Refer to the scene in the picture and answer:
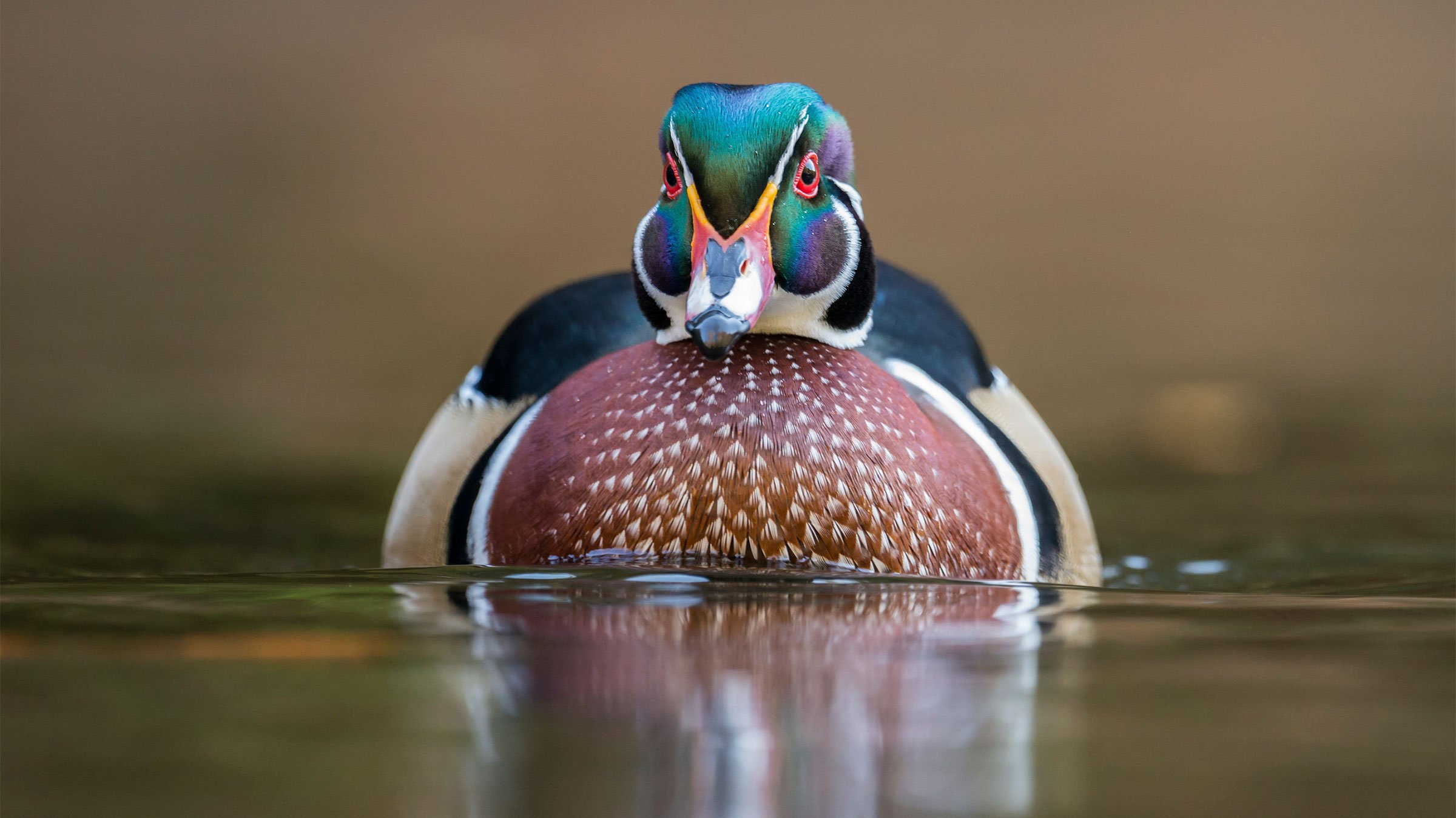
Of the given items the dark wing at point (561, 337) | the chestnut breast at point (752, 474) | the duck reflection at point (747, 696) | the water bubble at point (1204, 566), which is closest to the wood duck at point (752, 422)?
the chestnut breast at point (752, 474)

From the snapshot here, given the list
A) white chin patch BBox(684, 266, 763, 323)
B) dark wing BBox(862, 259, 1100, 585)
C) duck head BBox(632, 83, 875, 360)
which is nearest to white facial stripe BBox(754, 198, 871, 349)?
duck head BBox(632, 83, 875, 360)

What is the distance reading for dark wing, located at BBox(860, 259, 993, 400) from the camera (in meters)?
2.11

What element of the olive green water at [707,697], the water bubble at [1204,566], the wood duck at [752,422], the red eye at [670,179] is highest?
the red eye at [670,179]

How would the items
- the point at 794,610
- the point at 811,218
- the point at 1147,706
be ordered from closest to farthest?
1. the point at 1147,706
2. the point at 794,610
3. the point at 811,218

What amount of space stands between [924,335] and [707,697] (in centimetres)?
112

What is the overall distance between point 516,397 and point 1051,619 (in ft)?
2.96

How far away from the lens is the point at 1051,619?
142cm

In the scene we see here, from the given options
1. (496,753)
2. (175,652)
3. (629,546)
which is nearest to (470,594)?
(629,546)

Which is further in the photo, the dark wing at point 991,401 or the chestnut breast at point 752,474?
the dark wing at point 991,401

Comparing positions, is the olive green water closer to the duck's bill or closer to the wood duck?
the wood duck

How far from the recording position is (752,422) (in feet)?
5.31

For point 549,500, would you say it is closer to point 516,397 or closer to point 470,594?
point 470,594

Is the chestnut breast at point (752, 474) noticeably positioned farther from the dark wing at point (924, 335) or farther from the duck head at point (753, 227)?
the dark wing at point (924, 335)

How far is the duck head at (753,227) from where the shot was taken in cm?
157
